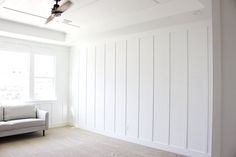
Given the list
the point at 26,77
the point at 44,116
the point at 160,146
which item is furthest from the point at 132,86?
the point at 26,77

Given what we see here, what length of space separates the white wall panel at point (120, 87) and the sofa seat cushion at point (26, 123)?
1.95m

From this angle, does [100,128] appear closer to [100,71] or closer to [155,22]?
[100,71]

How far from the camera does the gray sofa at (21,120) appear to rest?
4734 mm

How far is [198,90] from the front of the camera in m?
3.91

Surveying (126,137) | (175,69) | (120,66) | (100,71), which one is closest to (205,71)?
(175,69)

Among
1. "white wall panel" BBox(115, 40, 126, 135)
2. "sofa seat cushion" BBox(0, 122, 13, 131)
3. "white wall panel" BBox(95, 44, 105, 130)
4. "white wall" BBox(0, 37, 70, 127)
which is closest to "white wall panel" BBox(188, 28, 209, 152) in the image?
"white wall panel" BBox(115, 40, 126, 135)

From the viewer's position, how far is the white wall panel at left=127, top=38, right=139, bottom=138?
487 centimetres

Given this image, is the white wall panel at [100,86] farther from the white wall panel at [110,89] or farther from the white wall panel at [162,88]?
the white wall panel at [162,88]

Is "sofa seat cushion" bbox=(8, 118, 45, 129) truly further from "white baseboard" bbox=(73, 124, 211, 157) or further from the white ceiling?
the white ceiling

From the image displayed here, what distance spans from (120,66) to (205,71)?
2.09 m

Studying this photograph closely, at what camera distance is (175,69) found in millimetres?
4234

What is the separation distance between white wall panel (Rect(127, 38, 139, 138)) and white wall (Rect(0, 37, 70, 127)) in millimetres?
2587

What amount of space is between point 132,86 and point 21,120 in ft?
9.28
